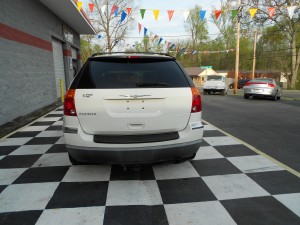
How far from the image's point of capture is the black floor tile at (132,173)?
10.9ft

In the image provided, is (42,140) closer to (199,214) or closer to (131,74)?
(131,74)

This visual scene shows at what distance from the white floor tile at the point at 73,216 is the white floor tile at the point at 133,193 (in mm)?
215

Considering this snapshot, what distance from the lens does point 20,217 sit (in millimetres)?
2412

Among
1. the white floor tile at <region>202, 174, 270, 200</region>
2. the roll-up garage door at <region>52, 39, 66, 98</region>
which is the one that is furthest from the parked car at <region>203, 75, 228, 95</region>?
the white floor tile at <region>202, 174, 270, 200</region>

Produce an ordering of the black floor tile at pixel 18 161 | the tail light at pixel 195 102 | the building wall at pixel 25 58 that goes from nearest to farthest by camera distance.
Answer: the tail light at pixel 195 102
the black floor tile at pixel 18 161
the building wall at pixel 25 58

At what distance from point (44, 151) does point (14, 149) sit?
64 centimetres

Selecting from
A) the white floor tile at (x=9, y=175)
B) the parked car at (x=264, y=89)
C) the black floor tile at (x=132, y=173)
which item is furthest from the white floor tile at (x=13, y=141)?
the parked car at (x=264, y=89)

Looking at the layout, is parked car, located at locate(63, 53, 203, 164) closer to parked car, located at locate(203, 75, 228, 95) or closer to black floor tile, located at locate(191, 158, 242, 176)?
black floor tile, located at locate(191, 158, 242, 176)

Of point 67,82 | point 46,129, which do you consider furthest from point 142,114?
point 67,82

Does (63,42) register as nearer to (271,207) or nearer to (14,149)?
(14,149)

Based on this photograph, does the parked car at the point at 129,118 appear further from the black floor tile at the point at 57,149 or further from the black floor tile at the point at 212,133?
the black floor tile at the point at 212,133

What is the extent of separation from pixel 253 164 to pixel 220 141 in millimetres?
1276

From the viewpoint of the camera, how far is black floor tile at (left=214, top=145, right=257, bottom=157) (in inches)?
166

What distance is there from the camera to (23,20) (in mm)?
8336
